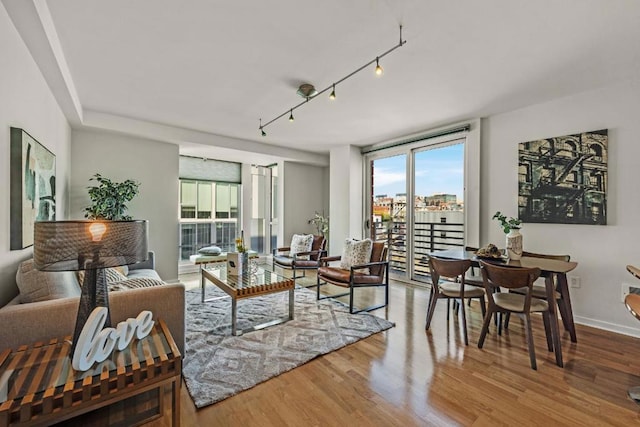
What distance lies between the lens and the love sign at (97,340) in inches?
52.0

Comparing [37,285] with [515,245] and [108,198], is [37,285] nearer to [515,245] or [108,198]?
[108,198]

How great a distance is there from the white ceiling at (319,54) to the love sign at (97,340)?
1837 mm

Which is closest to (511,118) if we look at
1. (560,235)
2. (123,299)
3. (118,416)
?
(560,235)

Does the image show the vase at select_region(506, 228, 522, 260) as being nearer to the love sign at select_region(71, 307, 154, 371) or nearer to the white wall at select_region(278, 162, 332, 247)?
the love sign at select_region(71, 307, 154, 371)

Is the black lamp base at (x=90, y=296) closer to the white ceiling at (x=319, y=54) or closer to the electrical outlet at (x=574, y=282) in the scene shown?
the white ceiling at (x=319, y=54)

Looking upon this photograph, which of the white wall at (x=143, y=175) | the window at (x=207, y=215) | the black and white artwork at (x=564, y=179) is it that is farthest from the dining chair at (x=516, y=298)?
the window at (x=207, y=215)

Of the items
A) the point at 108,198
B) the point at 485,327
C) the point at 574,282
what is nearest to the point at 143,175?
the point at 108,198

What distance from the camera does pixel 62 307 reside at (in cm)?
166

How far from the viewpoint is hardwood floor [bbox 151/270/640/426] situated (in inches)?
66.6

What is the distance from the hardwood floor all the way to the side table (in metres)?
0.48

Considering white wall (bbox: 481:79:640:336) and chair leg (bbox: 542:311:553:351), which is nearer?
chair leg (bbox: 542:311:553:351)

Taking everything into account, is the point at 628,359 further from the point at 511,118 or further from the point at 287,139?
the point at 287,139

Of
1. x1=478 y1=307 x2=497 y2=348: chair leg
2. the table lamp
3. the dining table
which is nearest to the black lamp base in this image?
the table lamp

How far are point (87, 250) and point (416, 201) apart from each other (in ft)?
14.3
